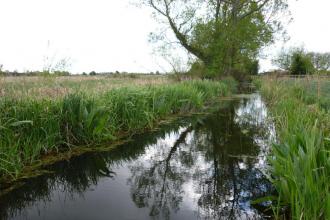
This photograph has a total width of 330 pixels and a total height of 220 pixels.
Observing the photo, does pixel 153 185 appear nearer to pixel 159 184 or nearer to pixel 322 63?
pixel 159 184

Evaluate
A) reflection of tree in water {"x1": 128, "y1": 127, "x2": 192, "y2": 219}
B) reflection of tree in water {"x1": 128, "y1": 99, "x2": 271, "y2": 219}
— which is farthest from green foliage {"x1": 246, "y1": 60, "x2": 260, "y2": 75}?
reflection of tree in water {"x1": 128, "y1": 127, "x2": 192, "y2": 219}

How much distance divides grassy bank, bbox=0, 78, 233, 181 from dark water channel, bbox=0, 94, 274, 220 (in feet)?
1.44

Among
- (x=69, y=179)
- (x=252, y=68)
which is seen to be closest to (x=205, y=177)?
(x=69, y=179)

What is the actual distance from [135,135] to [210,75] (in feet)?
52.5

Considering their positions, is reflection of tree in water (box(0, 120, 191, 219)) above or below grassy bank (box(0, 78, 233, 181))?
below

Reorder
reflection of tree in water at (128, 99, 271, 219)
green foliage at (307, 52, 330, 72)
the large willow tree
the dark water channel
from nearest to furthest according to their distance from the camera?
1. the dark water channel
2. reflection of tree in water at (128, 99, 271, 219)
3. green foliage at (307, 52, 330, 72)
4. the large willow tree

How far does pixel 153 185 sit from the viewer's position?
3.64 m

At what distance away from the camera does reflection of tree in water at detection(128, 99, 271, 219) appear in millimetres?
3055

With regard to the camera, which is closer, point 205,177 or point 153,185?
point 153,185

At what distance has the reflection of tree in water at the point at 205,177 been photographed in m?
3.05

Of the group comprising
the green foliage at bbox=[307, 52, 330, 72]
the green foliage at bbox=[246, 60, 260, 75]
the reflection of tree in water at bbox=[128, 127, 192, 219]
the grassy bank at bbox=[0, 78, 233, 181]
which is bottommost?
the reflection of tree in water at bbox=[128, 127, 192, 219]

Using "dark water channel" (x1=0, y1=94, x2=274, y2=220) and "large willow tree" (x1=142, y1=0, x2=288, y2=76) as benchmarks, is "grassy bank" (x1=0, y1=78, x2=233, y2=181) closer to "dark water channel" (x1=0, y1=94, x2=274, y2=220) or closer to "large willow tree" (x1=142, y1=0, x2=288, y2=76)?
"dark water channel" (x1=0, y1=94, x2=274, y2=220)

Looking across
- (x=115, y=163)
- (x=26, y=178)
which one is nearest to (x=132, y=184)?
(x=115, y=163)

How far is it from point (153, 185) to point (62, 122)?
2236mm
